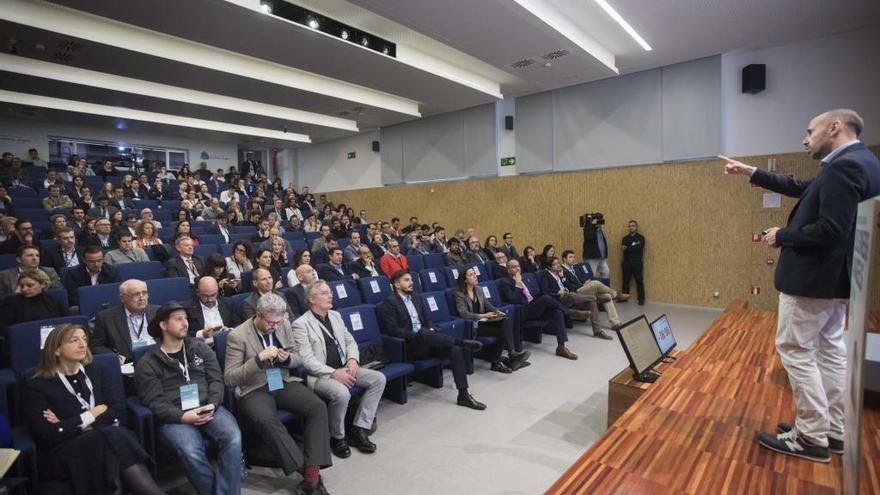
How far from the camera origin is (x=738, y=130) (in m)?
6.75

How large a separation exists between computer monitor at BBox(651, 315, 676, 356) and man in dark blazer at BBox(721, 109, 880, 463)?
1.59 meters

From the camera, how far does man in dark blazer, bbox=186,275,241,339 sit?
3121 millimetres

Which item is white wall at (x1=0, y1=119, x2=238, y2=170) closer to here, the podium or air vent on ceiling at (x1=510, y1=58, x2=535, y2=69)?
air vent on ceiling at (x1=510, y1=58, x2=535, y2=69)

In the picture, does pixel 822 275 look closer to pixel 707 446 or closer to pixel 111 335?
pixel 707 446

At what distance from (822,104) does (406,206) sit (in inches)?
302

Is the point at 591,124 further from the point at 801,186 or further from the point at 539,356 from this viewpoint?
the point at 801,186

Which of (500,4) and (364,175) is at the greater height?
(500,4)

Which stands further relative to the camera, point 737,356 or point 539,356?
point 539,356

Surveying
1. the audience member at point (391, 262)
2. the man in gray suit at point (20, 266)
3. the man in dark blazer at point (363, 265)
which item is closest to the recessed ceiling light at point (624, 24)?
the audience member at point (391, 262)

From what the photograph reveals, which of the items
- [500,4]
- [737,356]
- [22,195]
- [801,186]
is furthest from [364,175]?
[801,186]

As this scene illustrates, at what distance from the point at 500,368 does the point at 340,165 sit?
9.57 metres

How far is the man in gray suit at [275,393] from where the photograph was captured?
2.31 m

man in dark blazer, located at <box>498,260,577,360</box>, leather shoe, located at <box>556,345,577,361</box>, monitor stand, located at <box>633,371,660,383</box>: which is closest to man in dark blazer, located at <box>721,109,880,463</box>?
monitor stand, located at <box>633,371,660,383</box>

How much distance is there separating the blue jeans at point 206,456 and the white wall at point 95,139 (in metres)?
11.0
